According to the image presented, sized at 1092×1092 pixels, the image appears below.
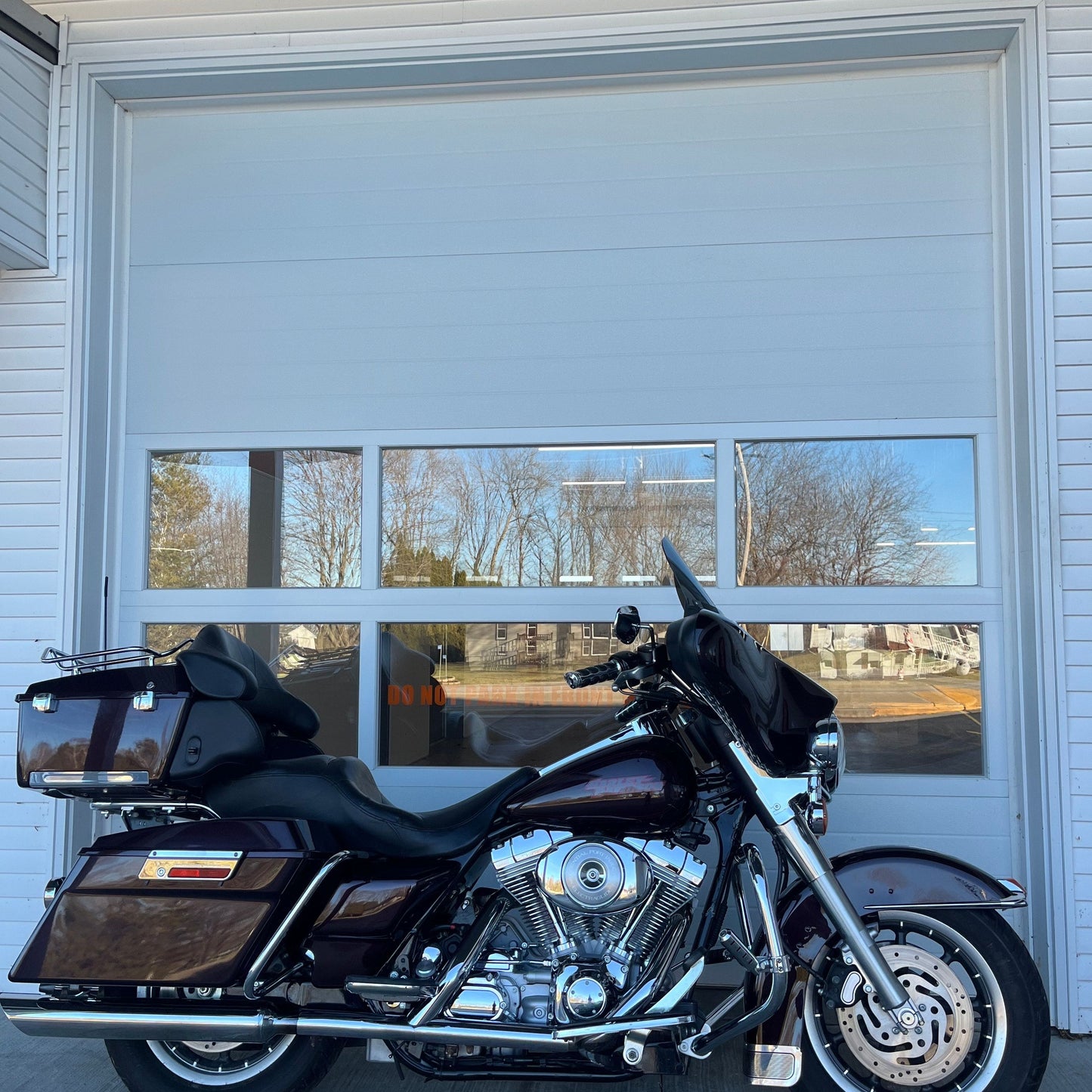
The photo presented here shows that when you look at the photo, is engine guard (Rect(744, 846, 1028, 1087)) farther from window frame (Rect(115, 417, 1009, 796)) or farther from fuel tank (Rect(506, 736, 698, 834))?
window frame (Rect(115, 417, 1009, 796))

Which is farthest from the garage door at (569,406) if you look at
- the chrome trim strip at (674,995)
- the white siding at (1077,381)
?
the chrome trim strip at (674,995)

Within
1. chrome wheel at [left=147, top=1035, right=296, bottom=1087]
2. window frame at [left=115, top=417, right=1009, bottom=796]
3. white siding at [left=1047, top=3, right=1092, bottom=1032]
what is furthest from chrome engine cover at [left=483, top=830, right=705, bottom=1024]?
white siding at [left=1047, top=3, right=1092, bottom=1032]

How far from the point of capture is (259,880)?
2.34m

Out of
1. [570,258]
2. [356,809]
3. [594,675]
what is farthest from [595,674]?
[570,258]

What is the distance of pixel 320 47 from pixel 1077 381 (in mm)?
3133

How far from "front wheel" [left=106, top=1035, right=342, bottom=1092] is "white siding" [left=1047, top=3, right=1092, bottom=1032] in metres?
2.51

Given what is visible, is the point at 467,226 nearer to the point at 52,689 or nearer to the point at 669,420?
the point at 669,420

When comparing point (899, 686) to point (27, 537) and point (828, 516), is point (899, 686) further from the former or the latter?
point (27, 537)

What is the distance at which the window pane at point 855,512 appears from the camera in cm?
354

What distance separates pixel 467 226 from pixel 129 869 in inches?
105

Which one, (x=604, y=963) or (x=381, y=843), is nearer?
(x=604, y=963)

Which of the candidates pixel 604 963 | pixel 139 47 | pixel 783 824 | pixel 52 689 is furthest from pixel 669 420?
pixel 139 47

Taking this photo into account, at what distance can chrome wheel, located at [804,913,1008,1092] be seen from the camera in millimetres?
2350

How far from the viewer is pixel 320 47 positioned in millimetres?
3701
